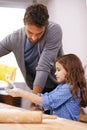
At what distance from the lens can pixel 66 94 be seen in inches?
69.6

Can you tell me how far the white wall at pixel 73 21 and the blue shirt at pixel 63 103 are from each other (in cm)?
170

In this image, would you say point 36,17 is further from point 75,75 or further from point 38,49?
point 75,75

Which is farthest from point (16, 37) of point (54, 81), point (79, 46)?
point (79, 46)

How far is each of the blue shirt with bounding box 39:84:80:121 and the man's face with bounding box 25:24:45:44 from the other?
389 mm

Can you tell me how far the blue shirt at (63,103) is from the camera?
5.74ft

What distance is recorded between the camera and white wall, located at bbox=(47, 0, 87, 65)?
3557 millimetres

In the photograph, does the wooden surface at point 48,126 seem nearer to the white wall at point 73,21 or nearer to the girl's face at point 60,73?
the girl's face at point 60,73

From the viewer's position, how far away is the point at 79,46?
12.0ft

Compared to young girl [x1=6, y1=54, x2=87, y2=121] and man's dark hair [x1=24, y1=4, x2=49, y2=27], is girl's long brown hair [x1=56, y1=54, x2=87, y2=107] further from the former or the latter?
man's dark hair [x1=24, y1=4, x2=49, y2=27]

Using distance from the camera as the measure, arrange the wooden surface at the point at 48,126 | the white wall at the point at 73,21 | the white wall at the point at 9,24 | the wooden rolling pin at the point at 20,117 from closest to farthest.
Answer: the wooden surface at the point at 48,126 → the wooden rolling pin at the point at 20,117 → the white wall at the point at 73,21 → the white wall at the point at 9,24

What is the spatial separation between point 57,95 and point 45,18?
19.9 inches

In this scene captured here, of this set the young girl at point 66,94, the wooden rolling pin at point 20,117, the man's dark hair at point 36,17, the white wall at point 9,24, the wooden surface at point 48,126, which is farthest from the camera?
the white wall at point 9,24

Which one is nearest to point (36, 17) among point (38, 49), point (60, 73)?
point (38, 49)

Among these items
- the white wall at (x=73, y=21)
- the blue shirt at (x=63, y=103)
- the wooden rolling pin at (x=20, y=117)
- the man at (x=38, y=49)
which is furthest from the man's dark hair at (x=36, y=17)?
the white wall at (x=73, y=21)
